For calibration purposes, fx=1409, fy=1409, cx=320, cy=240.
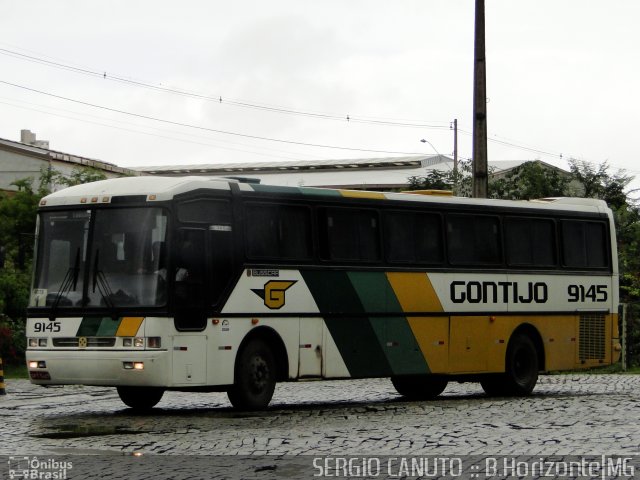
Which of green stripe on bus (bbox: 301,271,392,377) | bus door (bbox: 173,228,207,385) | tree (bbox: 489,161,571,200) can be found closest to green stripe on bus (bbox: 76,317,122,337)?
bus door (bbox: 173,228,207,385)

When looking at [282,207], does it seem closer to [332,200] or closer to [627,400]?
[332,200]

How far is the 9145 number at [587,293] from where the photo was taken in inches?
993

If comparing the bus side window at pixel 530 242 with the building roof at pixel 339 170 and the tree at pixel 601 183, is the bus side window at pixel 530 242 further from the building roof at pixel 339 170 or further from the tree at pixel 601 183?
the building roof at pixel 339 170

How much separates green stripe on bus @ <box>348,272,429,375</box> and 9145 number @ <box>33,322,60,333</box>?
4.66 meters

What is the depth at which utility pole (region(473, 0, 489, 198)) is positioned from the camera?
95.0 ft

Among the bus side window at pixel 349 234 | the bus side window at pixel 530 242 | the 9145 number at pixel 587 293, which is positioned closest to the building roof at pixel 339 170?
the 9145 number at pixel 587 293

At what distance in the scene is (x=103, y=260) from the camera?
739 inches

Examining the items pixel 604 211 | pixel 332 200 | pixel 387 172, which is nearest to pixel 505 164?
pixel 387 172

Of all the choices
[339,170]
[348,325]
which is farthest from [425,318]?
[339,170]

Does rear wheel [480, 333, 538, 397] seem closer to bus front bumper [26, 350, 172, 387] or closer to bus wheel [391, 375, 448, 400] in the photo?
bus wheel [391, 375, 448, 400]

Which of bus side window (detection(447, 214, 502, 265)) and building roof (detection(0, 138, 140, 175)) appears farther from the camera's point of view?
building roof (detection(0, 138, 140, 175))

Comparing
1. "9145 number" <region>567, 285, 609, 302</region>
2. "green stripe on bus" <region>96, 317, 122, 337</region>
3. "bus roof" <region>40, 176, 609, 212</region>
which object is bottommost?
"green stripe on bus" <region>96, 317, 122, 337</region>

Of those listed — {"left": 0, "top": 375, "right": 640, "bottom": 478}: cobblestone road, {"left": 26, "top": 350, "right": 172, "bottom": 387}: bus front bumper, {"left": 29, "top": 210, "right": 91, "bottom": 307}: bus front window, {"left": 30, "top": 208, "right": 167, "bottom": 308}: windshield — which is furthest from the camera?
{"left": 29, "top": 210, "right": 91, "bottom": 307}: bus front window

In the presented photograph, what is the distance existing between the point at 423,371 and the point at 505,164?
202ft
